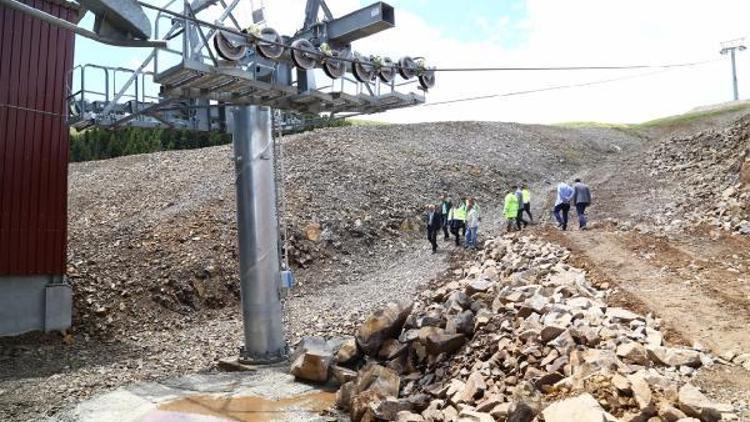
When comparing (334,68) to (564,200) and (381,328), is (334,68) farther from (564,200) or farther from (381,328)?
(564,200)

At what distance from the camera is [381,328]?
11.5 metres

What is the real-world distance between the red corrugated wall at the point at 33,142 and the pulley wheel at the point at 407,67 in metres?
8.97

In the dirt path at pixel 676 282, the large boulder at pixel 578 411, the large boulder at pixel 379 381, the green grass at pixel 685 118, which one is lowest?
the large boulder at pixel 379 381

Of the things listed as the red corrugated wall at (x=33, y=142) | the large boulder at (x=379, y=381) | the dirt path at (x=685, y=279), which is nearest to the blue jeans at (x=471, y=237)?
the dirt path at (x=685, y=279)

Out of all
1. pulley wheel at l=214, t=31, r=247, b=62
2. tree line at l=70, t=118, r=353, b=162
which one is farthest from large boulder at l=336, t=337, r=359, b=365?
tree line at l=70, t=118, r=353, b=162

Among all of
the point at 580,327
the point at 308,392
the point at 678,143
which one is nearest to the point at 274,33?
the point at 308,392

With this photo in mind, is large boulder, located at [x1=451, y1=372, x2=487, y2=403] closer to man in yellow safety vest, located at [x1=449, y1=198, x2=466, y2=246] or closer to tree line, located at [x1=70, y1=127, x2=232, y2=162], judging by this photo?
man in yellow safety vest, located at [x1=449, y1=198, x2=466, y2=246]

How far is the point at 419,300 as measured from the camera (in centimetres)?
1495

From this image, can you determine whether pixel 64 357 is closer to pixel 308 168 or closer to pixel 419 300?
pixel 419 300

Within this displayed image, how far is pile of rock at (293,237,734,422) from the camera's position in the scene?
22.7 feet

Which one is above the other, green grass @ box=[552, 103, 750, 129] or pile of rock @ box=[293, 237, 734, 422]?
green grass @ box=[552, 103, 750, 129]

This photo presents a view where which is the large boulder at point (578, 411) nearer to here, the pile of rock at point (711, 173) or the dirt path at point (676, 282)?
the dirt path at point (676, 282)

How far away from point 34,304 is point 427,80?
11123 mm

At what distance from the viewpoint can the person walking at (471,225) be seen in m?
18.5
